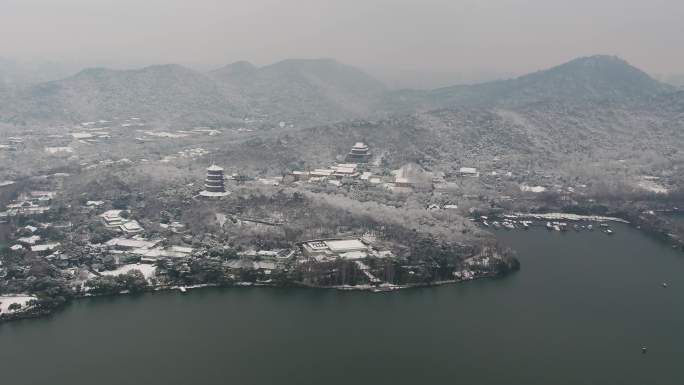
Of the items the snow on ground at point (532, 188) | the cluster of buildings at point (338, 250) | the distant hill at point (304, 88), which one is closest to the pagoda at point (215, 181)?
the cluster of buildings at point (338, 250)

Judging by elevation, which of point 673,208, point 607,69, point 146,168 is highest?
point 607,69

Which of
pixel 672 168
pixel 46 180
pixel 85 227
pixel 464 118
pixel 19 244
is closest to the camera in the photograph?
pixel 19 244

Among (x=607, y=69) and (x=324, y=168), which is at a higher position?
(x=607, y=69)

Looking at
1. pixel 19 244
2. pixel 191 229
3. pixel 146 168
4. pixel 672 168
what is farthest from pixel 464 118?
pixel 19 244

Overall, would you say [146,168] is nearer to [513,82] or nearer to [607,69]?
[513,82]

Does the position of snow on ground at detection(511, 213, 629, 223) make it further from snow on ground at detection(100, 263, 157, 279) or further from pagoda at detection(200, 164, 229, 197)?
snow on ground at detection(100, 263, 157, 279)

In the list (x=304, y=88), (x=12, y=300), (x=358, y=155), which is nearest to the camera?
(x=12, y=300)

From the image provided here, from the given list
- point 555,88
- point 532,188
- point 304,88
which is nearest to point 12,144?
point 532,188

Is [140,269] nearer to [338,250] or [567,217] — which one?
[338,250]
